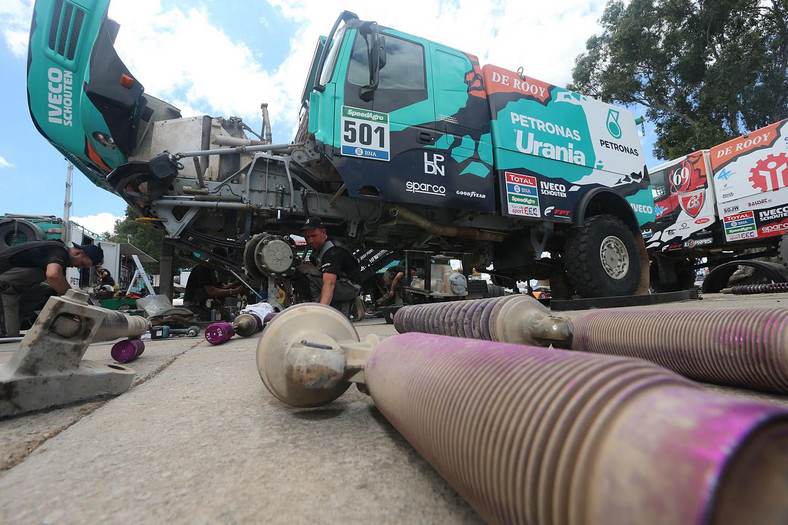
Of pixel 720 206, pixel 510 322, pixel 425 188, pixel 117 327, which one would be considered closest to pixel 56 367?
pixel 117 327

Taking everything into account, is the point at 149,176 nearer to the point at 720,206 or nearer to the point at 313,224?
the point at 313,224

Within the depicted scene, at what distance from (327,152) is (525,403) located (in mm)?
3123

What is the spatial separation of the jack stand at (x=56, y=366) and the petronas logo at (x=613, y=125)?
5572mm

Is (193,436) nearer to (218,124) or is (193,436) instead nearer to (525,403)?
(525,403)

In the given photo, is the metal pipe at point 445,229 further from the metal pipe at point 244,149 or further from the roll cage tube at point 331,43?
the roll cage tube at point 331,43

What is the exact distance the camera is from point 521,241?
4605mm

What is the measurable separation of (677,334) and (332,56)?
142 inches

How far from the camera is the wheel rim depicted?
165 inches

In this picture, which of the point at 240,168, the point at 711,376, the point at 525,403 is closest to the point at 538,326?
the point at 711,376

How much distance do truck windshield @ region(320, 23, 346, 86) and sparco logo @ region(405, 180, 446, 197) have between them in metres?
1.23

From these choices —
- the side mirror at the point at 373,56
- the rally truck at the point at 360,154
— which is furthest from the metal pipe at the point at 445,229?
the side mirror at the point at 373,56

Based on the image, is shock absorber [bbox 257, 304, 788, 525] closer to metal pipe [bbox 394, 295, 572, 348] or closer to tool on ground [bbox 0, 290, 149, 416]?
metal pipe [bbox 394, 295, 572, 348]

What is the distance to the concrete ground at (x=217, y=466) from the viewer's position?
0.56 meters

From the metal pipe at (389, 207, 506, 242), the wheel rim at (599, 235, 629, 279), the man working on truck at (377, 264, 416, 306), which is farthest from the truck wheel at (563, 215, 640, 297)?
the man working on truck at (377, 264, 416, 306)
